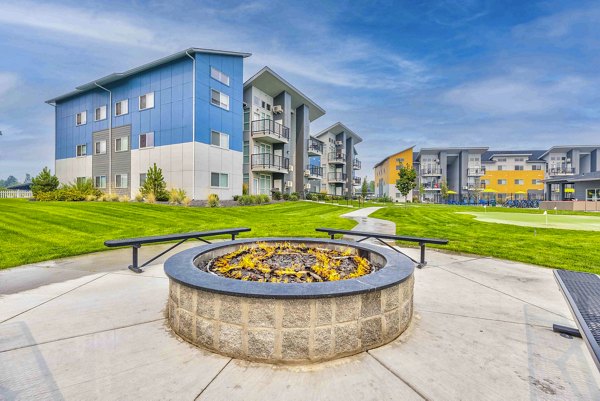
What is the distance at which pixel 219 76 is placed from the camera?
979 inches

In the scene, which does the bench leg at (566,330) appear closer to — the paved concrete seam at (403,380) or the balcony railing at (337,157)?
the paved concrete seam at (403,380)

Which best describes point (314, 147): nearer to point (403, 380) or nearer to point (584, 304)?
point (584, 304)

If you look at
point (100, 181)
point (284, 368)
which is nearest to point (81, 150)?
point (100, 181)

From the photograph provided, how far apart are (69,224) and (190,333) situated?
11.6 metres

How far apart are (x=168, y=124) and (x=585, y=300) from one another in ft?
86.5

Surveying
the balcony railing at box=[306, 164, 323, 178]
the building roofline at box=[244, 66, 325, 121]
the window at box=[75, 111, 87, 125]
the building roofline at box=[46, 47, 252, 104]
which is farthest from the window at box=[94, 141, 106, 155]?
the balcony railing at box=[306, 164, 323, 178]

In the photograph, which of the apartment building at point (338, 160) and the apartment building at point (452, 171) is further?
the apartment building at point (452, 171)

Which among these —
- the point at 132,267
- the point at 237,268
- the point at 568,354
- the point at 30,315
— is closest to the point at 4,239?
the point at 132,267

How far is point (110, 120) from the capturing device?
27.9 m

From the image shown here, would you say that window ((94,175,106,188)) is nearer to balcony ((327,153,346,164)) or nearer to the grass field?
the grass field

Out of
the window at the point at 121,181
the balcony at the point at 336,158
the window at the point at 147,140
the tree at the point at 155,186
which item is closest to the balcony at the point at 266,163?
the window at the point at 147,140

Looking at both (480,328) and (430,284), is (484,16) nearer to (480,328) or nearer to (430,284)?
(430,284)

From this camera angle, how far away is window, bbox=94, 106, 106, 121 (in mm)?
28609

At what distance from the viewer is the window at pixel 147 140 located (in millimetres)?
25000
